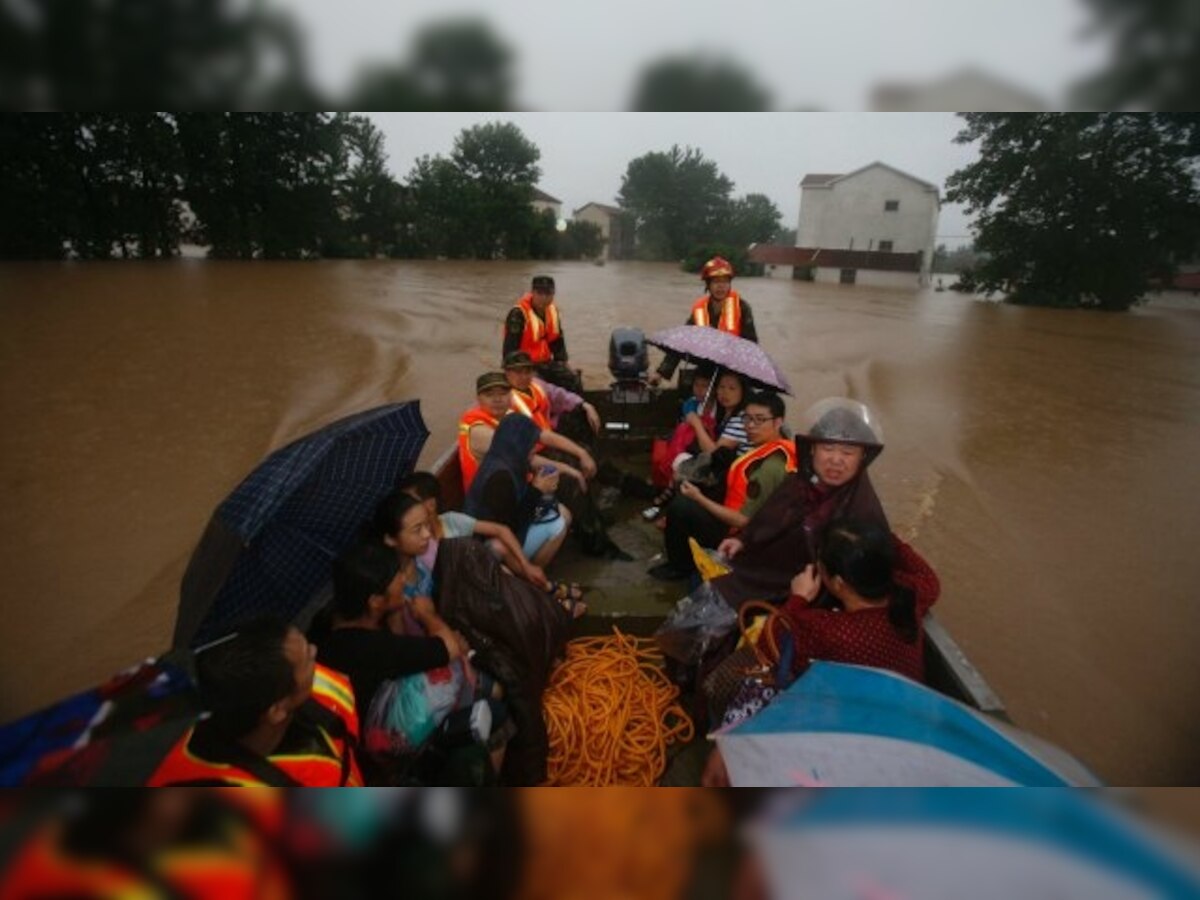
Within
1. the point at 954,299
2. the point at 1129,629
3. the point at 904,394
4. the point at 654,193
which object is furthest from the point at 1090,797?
the point at 654,193

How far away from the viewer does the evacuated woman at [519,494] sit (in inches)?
122

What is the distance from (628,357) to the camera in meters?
5.68

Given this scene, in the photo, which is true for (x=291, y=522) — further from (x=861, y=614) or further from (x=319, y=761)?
(x=861, y=614)

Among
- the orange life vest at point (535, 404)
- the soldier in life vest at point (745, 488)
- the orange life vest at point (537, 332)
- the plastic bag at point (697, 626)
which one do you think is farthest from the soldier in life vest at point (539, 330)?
the plastic bag at point (697, 626)

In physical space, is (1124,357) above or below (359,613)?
below

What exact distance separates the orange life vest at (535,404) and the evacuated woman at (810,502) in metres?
1.66

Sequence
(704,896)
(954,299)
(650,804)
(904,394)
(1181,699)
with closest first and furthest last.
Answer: (704,896)
(650,804)
(1181,699)
(904,394)
(954,299)

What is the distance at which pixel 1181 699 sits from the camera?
411 centimetres

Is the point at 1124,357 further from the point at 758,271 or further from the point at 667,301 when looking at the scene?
the point at 758,271

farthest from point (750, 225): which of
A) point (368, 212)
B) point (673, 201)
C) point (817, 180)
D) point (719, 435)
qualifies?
point (719, 435)

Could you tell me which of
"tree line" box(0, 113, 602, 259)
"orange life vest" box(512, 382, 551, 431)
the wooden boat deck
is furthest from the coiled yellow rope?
"tree line" box(0, 113, 602, 259)

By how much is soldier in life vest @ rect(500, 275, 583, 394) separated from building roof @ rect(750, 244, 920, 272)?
2880 centimetres

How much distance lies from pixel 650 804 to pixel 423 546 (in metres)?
1.82

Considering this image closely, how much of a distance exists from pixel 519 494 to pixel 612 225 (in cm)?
4461
